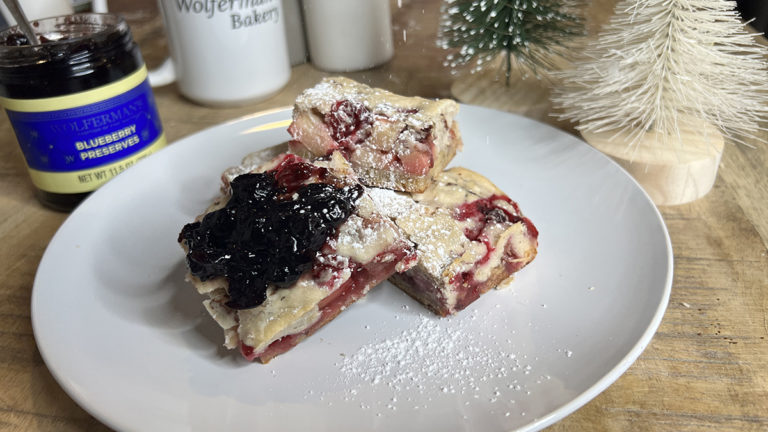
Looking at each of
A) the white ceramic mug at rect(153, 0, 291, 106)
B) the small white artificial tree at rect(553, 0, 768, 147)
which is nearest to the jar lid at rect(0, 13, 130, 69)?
the white ceramic mug at rect(153, 0, 291, 106)

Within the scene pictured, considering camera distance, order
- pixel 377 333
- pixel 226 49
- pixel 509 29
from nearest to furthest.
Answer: pixel 377 333
pixel 509 29
pixel 226 49

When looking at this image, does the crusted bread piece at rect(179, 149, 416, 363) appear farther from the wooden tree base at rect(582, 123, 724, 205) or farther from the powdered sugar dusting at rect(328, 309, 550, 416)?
the wooden tree base at rect(582, 123, 724, 205)

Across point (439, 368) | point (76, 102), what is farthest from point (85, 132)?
point (439, 368)

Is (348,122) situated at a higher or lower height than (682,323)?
higher

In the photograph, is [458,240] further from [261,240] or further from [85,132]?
[85,132]

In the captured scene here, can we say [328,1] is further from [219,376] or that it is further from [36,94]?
[219,376]
